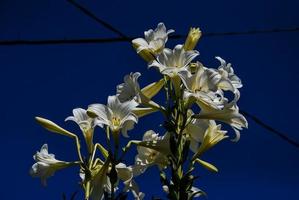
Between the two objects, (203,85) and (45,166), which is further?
(45,166)

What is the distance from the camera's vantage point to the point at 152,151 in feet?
4.04

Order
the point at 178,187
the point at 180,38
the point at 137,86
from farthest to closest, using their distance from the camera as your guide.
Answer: the point at 180,38, the point at 137,86, the point at 178,187

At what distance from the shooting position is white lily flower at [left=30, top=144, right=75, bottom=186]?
1.27m

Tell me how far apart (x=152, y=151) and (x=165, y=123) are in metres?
0.09

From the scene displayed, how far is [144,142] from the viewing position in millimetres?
1182

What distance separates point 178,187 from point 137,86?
0.21 metres

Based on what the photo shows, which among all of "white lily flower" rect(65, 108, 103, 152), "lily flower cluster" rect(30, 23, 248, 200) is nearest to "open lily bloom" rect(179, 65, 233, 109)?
"lily flower cluster" rect(30, 23, 248, 200)

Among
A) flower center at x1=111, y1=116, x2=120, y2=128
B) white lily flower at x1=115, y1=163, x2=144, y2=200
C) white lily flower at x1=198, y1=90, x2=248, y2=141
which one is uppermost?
flower center at x1=111, y1=116, x2=120, y2=128

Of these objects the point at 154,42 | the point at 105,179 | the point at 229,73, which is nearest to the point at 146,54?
the point at 154,42

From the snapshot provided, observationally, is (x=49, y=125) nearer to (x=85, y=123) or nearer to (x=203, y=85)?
(x=85, y=123)

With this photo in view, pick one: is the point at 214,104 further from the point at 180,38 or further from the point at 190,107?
the point at 180,38

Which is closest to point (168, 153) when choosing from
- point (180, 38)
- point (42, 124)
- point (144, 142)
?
point (144, 142)

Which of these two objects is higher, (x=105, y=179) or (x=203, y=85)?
(x=203, y=85)

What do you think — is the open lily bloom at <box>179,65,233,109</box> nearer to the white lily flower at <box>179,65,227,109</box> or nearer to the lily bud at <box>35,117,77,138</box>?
the white lily flower at <box>179,65,227,109</box>
